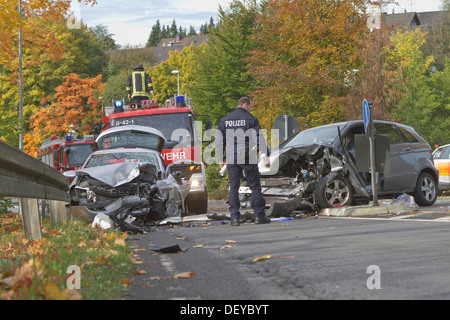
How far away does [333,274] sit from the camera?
5105 mm

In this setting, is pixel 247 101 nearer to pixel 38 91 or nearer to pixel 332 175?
pixel 332 175

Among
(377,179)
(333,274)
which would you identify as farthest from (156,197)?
(333,274)

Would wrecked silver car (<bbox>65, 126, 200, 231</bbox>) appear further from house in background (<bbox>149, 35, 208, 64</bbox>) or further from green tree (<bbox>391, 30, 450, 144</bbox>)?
house in background (<bbox>149, 35, 208, 64</bbox>)

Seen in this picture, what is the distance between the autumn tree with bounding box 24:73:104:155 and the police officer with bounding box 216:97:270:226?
3545 cm

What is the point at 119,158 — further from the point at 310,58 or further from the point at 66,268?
the point at 310,58

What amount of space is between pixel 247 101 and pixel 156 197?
2.26 m

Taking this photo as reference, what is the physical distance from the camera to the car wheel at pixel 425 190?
1374cm

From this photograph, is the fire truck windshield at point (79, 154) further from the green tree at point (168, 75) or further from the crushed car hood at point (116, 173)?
the green tree at point (168, 75)

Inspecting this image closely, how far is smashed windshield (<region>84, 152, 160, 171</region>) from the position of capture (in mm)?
13148

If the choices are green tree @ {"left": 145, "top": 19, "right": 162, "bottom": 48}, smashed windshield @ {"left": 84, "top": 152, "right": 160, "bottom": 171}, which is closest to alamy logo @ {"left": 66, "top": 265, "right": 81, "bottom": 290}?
smashed windshield @ {"left": 84, "top": 152, "right": 160, "bottom": 171}

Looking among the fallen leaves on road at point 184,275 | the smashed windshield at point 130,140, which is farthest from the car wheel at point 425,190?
the fallen leaves on road at point 184,275

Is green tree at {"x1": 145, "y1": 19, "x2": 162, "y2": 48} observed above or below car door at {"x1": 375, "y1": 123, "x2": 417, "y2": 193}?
above

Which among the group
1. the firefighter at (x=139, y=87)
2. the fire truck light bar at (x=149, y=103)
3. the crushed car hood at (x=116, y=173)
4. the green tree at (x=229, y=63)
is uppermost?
the green tree at (x=229, y=63)

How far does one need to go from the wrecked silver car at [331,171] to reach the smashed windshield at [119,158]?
1935 mm
